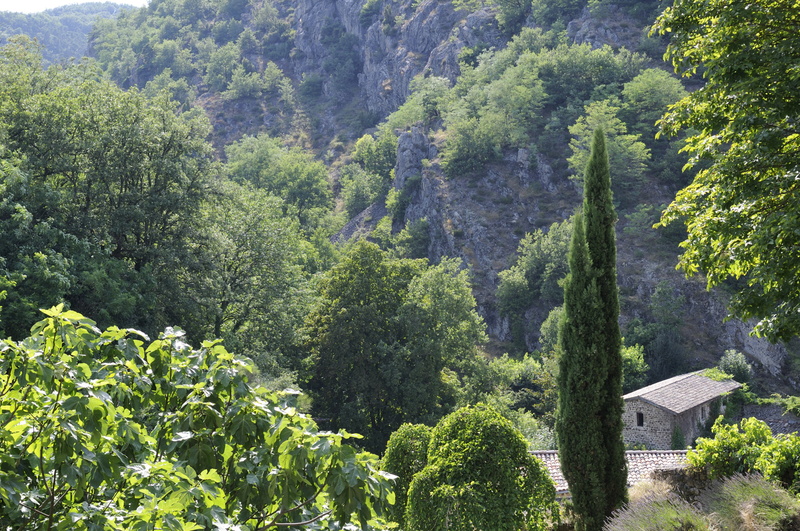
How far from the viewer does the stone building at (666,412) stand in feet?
92.1

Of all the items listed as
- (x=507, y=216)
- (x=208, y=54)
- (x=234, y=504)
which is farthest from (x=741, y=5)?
(x=208, y=54)

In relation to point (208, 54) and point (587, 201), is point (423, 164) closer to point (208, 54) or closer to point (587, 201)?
point (587, 201)

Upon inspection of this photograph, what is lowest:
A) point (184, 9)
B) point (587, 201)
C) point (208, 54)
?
point (587, 201)

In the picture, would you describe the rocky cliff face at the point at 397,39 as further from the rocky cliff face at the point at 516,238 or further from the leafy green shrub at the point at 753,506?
the leafy green shrub at the point at 753,506

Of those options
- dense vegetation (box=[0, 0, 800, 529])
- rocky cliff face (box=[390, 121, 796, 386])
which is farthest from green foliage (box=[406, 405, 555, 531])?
rocky cliff face (box=[390, 121, 796, 386])

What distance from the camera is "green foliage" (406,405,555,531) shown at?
9414 mm

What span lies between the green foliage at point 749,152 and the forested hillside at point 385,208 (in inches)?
74.5

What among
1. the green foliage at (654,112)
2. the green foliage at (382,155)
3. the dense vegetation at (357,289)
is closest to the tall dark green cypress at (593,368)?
the dense vegetation at (357,289)

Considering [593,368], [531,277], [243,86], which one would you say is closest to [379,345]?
[593,368]

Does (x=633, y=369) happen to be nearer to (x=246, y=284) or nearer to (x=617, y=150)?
(x=617, y=150)

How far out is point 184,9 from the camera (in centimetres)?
12031

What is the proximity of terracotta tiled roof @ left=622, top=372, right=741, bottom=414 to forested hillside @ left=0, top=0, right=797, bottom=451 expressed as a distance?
3.11 metres

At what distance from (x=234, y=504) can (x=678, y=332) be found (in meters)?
37.2

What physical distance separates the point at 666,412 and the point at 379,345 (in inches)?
518
